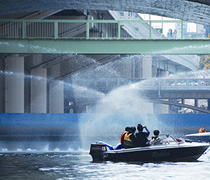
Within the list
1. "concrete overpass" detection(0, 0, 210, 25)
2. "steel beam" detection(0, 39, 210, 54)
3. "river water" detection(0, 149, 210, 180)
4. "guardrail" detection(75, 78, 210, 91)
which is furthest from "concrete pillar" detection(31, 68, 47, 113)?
"river water" detection(0, 149, 210, 180)

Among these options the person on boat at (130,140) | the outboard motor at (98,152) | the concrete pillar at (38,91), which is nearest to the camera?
the outboard motor at (98,152)

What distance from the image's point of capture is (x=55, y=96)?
225 ft

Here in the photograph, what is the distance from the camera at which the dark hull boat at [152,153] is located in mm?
21797

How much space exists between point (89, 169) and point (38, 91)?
3974 cm

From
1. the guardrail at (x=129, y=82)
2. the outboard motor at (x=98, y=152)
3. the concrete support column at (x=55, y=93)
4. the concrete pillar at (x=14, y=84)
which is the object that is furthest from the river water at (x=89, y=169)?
the guardrail at (x=129, y=82)

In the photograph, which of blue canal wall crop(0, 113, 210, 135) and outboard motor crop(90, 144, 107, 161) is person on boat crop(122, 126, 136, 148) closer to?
outboard motor crop(90, 144, 107, 161)

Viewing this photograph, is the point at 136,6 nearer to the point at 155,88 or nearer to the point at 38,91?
the point at 38,91

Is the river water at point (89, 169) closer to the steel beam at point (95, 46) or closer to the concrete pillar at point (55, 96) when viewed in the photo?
the steel beam at point (95, 46)

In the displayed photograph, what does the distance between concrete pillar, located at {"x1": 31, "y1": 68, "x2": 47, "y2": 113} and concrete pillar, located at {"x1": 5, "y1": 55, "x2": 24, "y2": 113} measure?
8.54m

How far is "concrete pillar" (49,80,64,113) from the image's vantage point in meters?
67.9

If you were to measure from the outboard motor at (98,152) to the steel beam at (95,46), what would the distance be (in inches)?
609

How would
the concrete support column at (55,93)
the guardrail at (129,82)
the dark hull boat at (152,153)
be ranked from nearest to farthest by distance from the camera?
the dark hull boat at (152,153) → the concrete support column at (55,93) → the guardrail at (129,82)

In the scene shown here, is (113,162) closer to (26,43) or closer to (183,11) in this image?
(183,11)

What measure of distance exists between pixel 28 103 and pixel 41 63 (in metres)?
4.85
